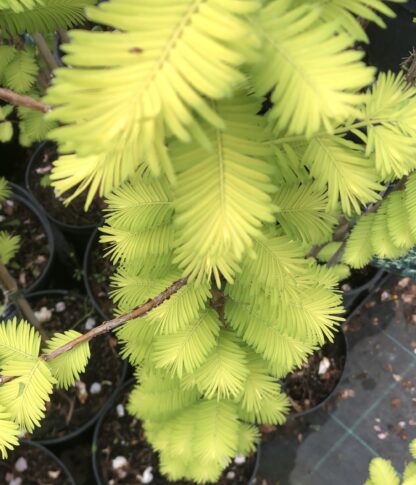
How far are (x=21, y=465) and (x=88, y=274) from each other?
2.45 ft

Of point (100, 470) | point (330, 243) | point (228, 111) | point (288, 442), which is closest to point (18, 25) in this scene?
point (228, 111)

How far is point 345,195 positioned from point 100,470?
1541 millimetres

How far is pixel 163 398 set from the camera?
122 cm

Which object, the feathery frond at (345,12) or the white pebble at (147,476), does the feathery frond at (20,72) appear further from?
the white pebble at (147,476)

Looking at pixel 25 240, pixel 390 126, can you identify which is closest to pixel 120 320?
pixel 390 126

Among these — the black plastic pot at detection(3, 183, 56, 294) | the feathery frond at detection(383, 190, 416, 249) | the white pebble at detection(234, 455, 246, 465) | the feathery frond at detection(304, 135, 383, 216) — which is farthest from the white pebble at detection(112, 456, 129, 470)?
the feathery frond at detection(304, 135, 383, 216)

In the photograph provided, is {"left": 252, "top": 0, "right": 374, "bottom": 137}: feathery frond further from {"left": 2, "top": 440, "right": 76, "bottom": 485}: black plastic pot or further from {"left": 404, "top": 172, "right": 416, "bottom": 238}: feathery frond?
{"left": 2, "top": 440, "right": 76, "bottom": 485}: black plastic pot

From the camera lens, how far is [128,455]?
1830 mm

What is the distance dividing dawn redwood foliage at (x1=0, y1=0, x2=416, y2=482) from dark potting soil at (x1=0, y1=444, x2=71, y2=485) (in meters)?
0.66

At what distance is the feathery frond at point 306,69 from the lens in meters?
0.45

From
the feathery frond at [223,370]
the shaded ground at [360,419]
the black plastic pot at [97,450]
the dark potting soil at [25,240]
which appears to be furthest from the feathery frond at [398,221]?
the dark potting soil at [25,240]

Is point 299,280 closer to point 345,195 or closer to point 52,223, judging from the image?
point 345,195

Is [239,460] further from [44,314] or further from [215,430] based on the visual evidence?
[44,314]

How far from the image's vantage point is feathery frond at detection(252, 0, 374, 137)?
45cm
